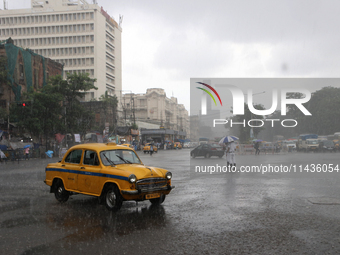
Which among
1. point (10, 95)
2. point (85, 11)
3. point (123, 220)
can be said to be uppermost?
point (85, 11)

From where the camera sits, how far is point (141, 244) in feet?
17.5

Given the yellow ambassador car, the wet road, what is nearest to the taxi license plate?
the yellow ambassador car

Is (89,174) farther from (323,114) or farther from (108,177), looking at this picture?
(323,114)

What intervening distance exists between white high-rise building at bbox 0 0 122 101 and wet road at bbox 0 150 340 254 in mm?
86324

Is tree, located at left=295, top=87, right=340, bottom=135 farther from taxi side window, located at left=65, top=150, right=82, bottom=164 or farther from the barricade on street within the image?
taxi side window, located at left=65, top=150, right=82, bottom=164

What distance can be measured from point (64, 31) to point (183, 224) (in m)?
96.3

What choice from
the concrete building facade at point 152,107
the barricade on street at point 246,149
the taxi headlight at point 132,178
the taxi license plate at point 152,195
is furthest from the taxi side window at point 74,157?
the concrete building facade at point 152,107

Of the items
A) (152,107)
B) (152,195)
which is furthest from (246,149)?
(152,107)

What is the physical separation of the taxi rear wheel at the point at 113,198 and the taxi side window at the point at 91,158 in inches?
32.0

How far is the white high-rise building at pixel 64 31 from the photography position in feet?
304

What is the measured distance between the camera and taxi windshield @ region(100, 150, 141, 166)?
8.27 metres

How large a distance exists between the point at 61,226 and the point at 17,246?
1259 millimetres

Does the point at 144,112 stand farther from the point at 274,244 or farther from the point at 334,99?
the point at 274,244

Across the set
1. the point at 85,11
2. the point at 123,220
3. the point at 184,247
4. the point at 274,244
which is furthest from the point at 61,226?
the point at 85,11
